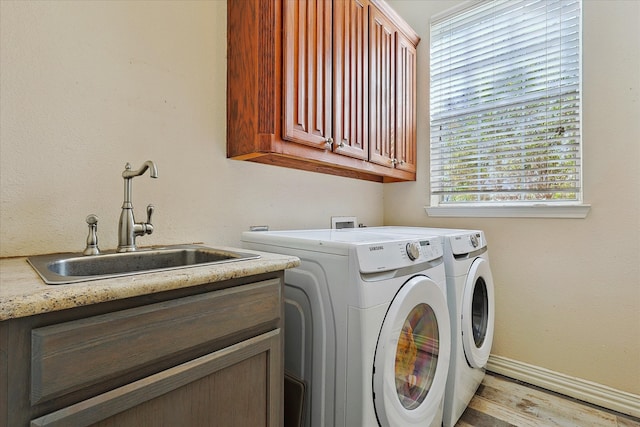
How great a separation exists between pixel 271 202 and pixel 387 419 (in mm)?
1146

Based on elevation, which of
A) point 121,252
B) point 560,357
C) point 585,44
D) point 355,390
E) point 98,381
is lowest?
point 560,357

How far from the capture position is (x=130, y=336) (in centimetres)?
66

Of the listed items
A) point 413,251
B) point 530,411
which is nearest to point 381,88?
point 413,251

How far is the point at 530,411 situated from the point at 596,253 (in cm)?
94

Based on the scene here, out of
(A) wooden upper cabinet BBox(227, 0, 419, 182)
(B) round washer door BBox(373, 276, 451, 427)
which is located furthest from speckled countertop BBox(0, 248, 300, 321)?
(A) wooden upper cabinet BBox(227, 0, 419, 182)

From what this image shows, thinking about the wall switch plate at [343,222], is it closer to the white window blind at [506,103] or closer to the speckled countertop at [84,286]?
the white window blind at [506,103]

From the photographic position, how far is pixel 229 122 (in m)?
1.53

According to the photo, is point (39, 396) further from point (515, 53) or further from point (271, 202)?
point (515, 53)

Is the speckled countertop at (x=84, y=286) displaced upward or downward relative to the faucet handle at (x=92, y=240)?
downward

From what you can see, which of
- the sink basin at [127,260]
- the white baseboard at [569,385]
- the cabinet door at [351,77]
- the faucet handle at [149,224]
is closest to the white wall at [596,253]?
the white baseboard at [569,385]

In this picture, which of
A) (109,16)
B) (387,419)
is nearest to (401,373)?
(387,419)

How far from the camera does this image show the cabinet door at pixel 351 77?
1662 mm

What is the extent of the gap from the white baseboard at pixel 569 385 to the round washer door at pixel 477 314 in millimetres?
459

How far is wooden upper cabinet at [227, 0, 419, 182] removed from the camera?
4.46ft
